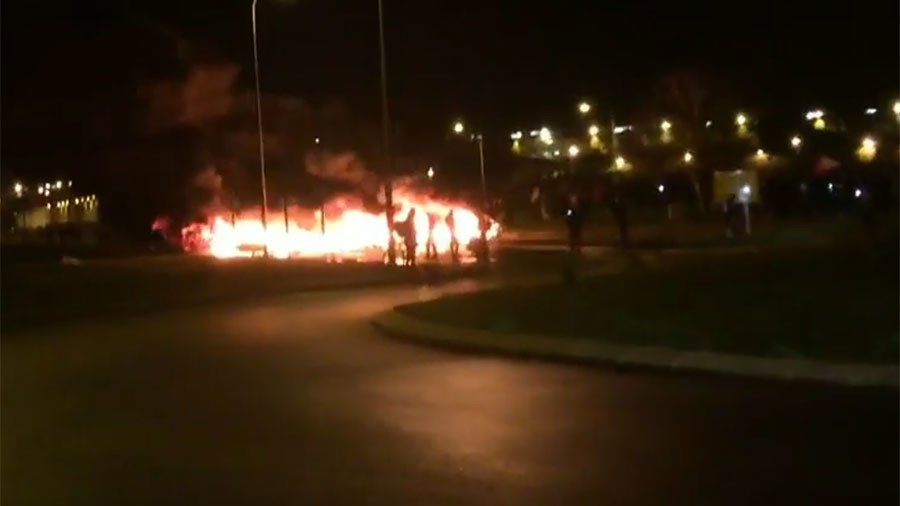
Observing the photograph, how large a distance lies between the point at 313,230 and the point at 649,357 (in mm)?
38619

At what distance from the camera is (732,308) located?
19797 mm

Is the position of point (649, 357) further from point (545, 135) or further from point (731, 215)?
point (545, 135)

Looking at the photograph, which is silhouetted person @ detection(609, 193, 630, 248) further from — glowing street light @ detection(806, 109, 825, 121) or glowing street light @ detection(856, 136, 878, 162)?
glowing street light @ detection(806, 109, 825, 121)

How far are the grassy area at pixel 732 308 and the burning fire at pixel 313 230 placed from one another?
79.7ft

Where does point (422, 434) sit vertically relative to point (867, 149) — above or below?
below

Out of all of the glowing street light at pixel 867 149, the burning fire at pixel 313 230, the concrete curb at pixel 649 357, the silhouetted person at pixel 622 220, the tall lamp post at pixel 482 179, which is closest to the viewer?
the concrete curb at pixel 649 357

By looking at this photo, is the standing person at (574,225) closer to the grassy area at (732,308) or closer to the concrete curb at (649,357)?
the grassy area at (732,308)

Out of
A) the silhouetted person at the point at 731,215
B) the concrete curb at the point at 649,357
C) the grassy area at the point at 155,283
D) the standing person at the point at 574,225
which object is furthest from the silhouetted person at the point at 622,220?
the concrete curb at the point at 649,357

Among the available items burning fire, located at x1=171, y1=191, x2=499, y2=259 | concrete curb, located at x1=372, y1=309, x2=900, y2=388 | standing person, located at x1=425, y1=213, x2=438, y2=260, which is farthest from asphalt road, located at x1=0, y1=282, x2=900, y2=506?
burning fire, located at x1=171, y1=191, x2=499, y2=259

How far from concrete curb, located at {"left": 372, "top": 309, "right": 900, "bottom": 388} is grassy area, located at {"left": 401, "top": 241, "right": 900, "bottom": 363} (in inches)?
14.5

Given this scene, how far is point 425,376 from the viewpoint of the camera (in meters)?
17.0

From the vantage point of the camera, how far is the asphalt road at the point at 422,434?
403 inches

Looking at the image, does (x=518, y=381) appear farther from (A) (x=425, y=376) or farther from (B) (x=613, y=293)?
(B) (x=613, y=293)

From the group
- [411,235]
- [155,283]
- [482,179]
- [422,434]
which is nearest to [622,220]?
[411,235]
